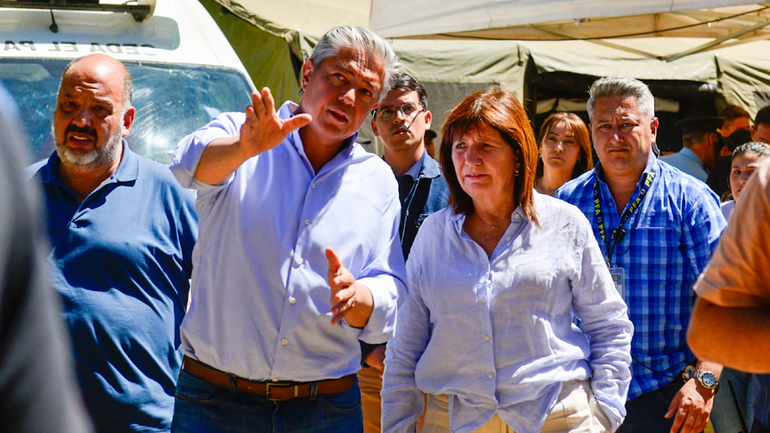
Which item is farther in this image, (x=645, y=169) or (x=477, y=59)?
(x=477, y=59)

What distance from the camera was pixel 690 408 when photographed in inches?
143

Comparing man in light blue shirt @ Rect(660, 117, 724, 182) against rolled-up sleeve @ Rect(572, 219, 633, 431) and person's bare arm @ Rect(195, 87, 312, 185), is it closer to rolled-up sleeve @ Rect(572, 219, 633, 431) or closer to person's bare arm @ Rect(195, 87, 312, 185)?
rolled-up sleeve @ Rect(572, 219, 633, 431)

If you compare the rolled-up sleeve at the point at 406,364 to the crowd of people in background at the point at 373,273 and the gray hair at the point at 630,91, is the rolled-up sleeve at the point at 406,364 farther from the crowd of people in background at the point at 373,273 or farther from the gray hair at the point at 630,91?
the gray hair at the point at 630,91

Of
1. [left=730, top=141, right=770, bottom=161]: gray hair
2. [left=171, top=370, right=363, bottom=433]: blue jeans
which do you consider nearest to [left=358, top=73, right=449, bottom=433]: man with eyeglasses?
[left=171, top=370, right=363, bottom=433]: blue jeans

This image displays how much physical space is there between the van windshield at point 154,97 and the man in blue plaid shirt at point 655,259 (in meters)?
2.25

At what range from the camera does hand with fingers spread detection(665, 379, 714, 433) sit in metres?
3.64

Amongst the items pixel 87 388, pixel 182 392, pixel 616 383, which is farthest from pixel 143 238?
pixel 616 383

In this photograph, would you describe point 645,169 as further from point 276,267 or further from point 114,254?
point 114,254

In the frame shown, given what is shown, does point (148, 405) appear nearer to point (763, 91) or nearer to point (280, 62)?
point (280, 62)

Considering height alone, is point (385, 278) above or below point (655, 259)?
above

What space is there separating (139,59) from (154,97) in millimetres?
253

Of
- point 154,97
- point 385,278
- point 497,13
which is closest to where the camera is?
point 385,278

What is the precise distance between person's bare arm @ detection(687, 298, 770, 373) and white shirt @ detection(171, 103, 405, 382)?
117 cm

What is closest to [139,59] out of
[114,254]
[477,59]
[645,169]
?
[114,254]
